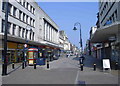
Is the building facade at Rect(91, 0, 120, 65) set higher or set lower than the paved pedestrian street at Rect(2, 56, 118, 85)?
higher

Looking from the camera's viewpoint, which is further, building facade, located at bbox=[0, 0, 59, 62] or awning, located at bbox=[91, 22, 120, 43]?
building facade, located at bbox=[0, 0, 59, 62]

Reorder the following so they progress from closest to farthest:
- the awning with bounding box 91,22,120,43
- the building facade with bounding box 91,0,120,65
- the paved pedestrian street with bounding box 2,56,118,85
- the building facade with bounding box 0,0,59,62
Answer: the paved pedestrian street with bounding box 2,56,118,85 < the awning with bounding box 91,22,120,43 < the building facade with bounding box 91,0,120,65 < the building facade with bounding box 0,0,59,62

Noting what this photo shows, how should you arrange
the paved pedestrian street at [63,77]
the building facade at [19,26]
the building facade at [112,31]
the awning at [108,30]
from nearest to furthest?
the paved pedestrian street at [63,77] → the awning at [108,30] → the building facade at [112,31] → the building facade at [19,26]

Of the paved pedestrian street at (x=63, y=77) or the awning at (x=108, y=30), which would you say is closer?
the paved pedestrian street at (x=63, y=77)

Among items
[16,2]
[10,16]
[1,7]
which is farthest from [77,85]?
[16,2]

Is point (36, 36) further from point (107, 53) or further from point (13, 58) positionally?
point (107, 53)

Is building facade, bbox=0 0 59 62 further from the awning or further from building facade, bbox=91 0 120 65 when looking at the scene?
building facade, bbox=91 0 120 65

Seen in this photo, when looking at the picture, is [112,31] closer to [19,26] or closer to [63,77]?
[63,77]

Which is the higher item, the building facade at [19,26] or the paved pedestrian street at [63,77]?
the building facade at [19,26]

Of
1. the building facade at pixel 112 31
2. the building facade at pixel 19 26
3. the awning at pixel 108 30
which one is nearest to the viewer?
the awning at pixel 108 30

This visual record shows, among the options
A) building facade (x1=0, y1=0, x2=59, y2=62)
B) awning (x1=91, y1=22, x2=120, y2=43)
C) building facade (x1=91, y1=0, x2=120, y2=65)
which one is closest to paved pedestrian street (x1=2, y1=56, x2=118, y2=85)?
awning (x1=91, y1=22, x2=120, y2=43)

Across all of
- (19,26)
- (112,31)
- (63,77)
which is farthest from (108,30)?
(19,26)

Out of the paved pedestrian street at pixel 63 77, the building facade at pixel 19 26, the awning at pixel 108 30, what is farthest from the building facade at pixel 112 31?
the building facade at pixel 19 26

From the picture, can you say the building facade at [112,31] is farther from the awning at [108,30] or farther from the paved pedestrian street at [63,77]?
the paved pedestrian street at [63,77]
